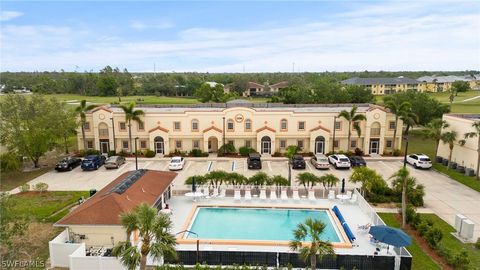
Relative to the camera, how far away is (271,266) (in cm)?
1569

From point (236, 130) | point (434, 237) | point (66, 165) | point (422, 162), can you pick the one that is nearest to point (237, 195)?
point (434, 237)

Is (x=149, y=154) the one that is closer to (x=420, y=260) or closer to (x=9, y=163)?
(x=9, y=163)

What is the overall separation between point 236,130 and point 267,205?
16323 millimetres

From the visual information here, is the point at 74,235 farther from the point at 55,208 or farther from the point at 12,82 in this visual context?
the point at 12,82

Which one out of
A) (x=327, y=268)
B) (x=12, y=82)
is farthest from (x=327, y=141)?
(x=12, y=82)

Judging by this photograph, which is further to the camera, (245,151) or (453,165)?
(245,151)

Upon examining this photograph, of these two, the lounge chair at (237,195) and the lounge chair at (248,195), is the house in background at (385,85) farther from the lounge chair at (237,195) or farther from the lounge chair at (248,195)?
the lounge chair at (237,195)

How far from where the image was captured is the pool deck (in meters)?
17.9

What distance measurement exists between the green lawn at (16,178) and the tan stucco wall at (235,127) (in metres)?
7.39

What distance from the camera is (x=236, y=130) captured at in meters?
39.3

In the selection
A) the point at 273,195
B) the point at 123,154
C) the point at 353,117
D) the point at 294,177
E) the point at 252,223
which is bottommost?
the point at 252,223

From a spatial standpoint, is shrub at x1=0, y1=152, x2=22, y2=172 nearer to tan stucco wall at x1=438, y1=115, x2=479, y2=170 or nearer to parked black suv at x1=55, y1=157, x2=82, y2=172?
parked black suv at x1=55, y1=157, x2=82, y2=172

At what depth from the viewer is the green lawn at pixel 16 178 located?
2894 cm

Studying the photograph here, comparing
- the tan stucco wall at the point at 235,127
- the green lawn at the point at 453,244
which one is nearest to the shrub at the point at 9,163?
the tan stucco wall at the point at 235,127
